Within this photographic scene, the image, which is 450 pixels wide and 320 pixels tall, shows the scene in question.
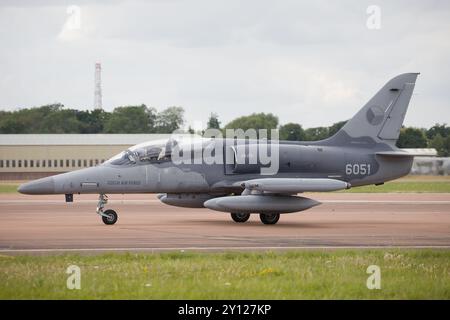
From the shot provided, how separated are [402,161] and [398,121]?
1.27m

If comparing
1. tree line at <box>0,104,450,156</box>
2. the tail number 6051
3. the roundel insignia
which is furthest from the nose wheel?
tree line at <box>0,104,450,156</box>

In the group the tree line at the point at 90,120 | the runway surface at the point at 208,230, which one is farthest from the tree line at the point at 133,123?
the runway surface at the point at 208,230

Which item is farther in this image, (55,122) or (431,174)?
(55,122)

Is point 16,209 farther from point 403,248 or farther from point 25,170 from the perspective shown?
point 25,170

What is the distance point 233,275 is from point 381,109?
1479 cm

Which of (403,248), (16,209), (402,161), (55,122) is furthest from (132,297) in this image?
(55,122)

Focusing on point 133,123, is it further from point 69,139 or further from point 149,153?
point 149,153

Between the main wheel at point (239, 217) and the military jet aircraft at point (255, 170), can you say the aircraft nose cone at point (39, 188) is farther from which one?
the main wheel at point (239, 217)

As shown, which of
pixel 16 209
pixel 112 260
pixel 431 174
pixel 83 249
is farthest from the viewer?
pixel 431 174

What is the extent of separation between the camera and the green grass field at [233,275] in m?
11.8

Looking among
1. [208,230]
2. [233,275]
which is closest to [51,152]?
[208,230]

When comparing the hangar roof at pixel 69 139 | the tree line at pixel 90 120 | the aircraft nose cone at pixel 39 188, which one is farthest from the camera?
the tree line at pixel 90 120
